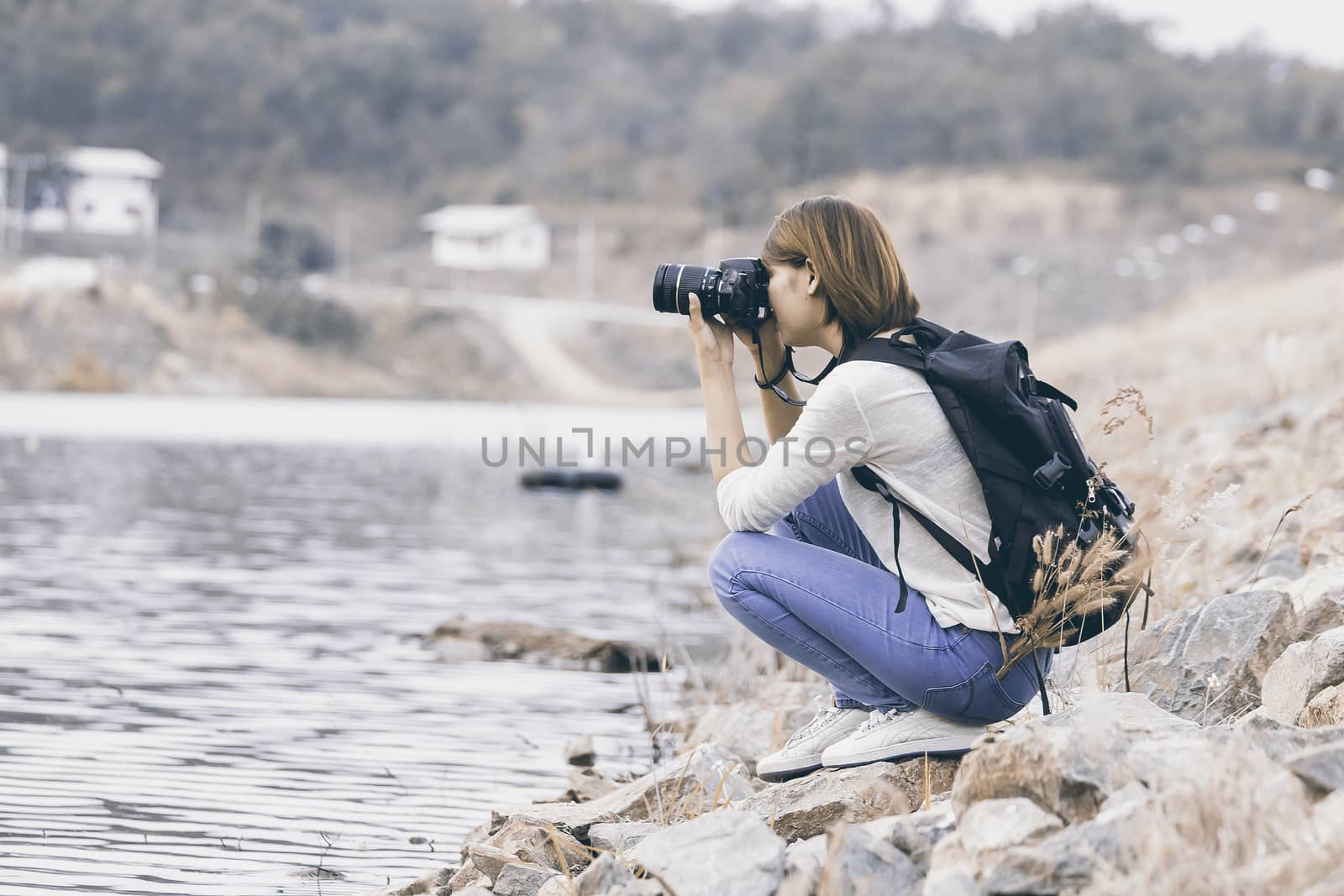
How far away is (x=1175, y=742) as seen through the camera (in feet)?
9.25

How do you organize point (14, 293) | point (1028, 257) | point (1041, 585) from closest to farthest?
1. point (1041, 585)
2. point (14, 293)
3. point (1028, 257)

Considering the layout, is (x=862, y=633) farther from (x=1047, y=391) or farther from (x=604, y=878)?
(x=604, y=878)

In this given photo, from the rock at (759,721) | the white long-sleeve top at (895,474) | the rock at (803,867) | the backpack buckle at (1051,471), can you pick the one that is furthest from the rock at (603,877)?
the rock at (759,721)

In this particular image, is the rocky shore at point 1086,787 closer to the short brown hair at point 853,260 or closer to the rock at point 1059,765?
the rock at point 1059,765

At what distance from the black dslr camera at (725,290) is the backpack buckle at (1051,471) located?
29.6 inches

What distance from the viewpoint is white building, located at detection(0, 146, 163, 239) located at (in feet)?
216

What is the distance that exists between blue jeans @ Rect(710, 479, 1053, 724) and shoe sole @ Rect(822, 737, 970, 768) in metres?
0.06

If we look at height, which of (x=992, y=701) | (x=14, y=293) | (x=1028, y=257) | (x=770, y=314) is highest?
(x=1028, y=257)

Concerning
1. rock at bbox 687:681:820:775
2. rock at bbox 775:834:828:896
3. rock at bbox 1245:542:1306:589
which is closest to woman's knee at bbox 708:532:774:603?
rock at bbox 775:834:828:896

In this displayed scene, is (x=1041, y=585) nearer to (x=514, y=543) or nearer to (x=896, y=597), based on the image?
(x=896, y=597)

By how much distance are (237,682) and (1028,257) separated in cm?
5888

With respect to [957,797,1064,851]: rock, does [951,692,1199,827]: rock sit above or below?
above

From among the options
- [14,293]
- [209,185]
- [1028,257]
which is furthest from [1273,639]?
[209,185]

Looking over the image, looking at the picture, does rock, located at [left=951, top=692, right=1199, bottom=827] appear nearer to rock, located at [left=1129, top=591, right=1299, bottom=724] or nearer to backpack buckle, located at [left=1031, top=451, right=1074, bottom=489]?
backpack buckle, located at [left=1031, top=451, right=1074, bottom=489]
